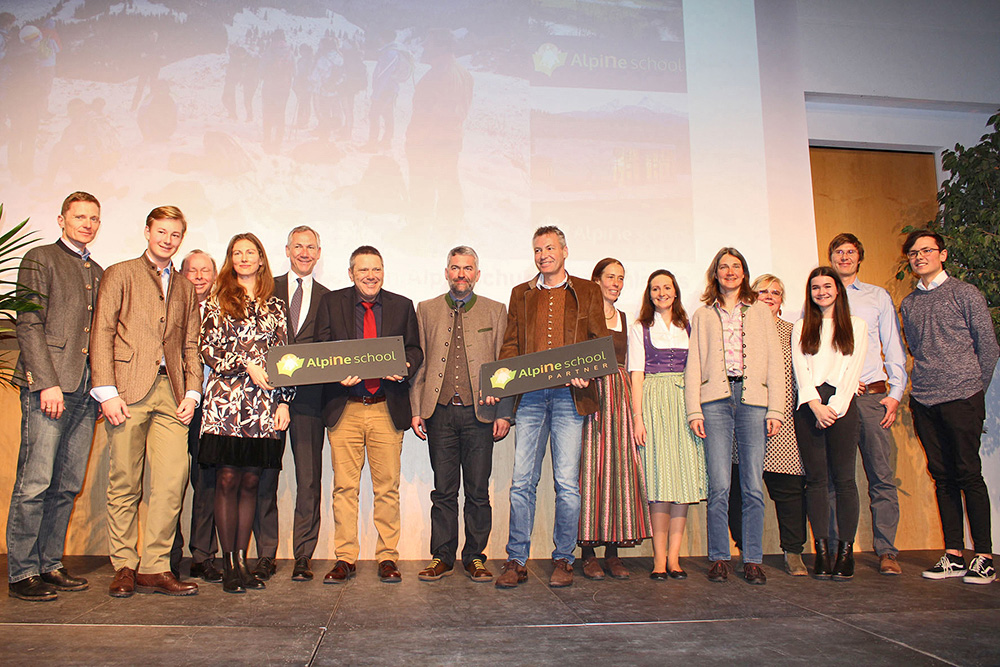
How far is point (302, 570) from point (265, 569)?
181 millimetres

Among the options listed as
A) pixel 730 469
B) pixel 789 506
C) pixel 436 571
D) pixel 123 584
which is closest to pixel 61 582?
pixel 123 584

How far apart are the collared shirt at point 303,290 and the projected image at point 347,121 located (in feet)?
1.42

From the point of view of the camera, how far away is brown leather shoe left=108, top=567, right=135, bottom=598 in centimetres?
274

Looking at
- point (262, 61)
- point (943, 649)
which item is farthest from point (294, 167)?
point (943, 649)

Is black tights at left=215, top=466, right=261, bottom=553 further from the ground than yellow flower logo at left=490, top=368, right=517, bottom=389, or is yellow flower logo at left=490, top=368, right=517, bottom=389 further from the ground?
yellow flower logo at left=490, top=368, right=517, bottom=389

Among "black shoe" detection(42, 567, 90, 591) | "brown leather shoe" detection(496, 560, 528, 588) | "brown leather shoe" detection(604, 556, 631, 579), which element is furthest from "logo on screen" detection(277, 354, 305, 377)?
"brown leather shoe" detection(604, 556, 631, 579)

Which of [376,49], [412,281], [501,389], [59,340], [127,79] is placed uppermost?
[376,49]

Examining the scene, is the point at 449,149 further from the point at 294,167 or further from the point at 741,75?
the point at 741,75

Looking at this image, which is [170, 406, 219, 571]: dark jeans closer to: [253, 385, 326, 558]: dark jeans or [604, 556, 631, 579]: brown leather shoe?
[253, 385, 326, 558]: dark jeans

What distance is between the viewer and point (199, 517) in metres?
3.27

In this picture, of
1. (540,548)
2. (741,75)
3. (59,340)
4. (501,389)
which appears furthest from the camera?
(741,75)

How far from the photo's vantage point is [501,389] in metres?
3.13

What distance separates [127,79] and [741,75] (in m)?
4.08

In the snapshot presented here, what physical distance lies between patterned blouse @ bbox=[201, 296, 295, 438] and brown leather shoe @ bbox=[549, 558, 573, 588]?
4.76 ft
